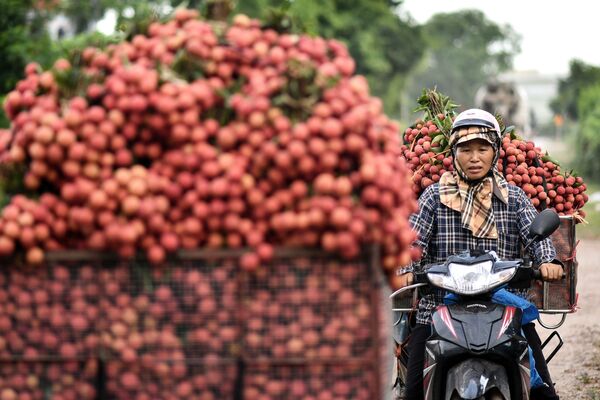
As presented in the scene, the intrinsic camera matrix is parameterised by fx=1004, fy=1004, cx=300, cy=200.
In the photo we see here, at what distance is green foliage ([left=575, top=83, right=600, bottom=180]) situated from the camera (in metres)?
32.2

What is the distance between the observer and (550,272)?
489 centimetres

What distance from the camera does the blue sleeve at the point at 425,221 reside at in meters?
5.32

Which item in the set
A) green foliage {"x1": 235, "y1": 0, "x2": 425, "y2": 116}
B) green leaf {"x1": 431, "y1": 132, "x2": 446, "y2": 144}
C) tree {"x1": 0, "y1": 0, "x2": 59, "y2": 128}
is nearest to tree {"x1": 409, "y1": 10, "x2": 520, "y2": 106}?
green foliage {"x1": 235, "y1": 0, "x2": 425, "y2": 116}

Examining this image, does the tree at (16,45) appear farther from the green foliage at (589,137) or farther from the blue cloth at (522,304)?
the green foliage at (589,137)

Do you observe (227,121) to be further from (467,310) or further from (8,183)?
(467,310)

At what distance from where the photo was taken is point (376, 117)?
124 inches

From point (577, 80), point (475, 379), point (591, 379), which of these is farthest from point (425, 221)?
point (577, 80)

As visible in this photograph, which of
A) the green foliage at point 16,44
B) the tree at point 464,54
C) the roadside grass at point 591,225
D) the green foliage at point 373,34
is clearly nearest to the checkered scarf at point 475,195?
the green foliage at point 16,44

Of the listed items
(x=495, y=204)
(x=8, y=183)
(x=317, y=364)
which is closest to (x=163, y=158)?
(x=8, y=183)

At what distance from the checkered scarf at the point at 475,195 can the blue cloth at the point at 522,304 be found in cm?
43

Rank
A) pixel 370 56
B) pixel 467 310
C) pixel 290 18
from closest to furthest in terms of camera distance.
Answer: pixel 290 18
pixel 467 310
pixel 370 56

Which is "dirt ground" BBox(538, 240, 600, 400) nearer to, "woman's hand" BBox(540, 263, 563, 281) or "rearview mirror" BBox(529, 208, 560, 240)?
"woman's hand" BBox(540, 263, 563, 281)

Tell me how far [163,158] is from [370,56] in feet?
159

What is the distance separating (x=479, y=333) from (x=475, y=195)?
Answer: 101cm
